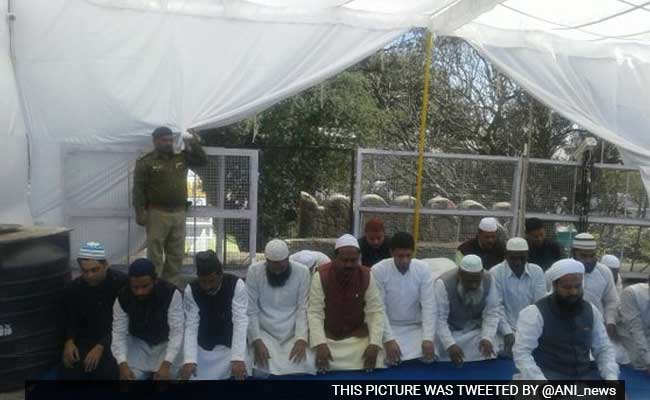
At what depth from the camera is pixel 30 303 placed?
150 inches

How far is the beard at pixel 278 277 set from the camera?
4250mm

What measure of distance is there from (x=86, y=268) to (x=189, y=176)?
6.42 feet

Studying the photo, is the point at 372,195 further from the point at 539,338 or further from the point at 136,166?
the point at 539,338

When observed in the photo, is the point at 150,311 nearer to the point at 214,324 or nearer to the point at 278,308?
the point at 214,324

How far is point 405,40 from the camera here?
408 inches

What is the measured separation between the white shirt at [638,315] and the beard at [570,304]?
3.82 feet

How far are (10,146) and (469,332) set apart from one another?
150 inches

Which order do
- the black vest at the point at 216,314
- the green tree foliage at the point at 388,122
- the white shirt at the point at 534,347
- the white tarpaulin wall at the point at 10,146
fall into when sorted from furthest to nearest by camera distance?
the green tree foliage at the point at 388,122 < the white tarpaulin wall at the point at 10,146 < the black vest at the point at 216,314 < the white shirt at the point at 534,347

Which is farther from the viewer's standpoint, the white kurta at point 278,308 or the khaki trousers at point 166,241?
the khaki trousers at point 166,241

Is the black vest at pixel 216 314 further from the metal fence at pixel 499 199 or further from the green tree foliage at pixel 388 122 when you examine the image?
the green tree foliage at pixel 388 122

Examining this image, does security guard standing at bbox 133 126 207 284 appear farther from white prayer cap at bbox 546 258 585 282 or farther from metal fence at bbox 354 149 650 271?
white prayer cap at bbox 546 258 585 282

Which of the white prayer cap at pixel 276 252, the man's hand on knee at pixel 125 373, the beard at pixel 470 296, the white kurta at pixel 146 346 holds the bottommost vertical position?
the man's hand on knee at pixel 125 373

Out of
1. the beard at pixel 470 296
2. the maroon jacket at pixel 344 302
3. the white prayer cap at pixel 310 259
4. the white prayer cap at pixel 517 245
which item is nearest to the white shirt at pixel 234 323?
the maroon jacket at pixel 344 302
